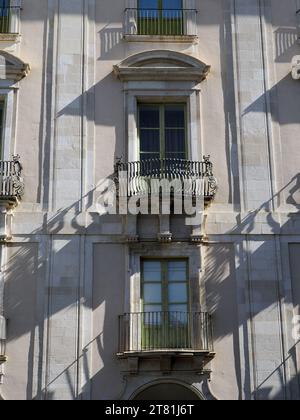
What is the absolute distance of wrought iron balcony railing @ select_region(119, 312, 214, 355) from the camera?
16.4 metres

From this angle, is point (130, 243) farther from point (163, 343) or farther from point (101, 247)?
point (163, 343)

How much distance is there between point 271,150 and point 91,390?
692 centimetres

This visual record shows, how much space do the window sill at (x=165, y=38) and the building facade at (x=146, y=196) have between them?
2 centimetres

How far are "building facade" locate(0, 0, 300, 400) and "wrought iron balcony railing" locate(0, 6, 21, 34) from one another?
0.16ft

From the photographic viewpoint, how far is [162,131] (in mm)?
18359

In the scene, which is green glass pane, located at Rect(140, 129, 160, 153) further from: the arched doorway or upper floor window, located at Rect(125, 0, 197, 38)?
the arched doorway

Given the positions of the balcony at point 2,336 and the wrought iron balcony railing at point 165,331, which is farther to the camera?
the wrought iron balcony railing at point 165,331

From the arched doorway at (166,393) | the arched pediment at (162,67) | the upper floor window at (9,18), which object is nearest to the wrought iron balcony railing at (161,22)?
the arched pediment at (162,67)

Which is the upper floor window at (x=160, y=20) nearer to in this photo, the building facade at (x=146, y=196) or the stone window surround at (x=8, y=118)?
the building facade at (x=146, y=196)

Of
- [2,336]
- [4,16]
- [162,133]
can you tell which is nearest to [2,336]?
[2,336]

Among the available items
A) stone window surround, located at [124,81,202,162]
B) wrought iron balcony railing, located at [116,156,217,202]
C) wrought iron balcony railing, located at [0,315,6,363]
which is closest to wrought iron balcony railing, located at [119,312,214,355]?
wrought iron balcony railing, located at [0,315,6,363]

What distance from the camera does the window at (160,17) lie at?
19156 mm

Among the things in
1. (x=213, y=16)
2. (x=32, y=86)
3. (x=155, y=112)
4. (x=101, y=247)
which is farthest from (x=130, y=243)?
(x=213, y=16)

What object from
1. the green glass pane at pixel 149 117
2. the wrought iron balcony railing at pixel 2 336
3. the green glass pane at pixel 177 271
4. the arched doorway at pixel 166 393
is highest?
the green glass pane at pixel 149 117
